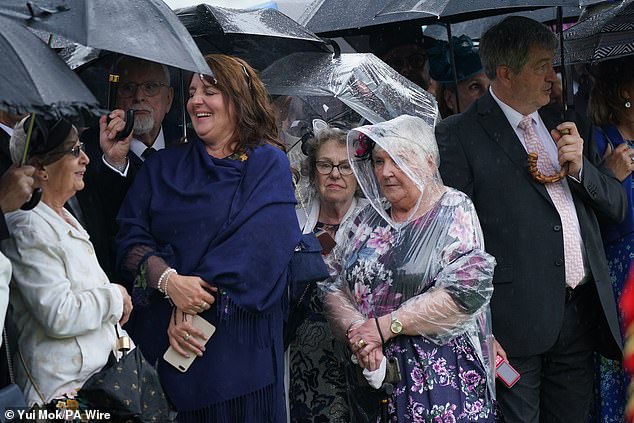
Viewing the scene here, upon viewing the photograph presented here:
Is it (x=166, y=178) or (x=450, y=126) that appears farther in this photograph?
(x=450, y=126)

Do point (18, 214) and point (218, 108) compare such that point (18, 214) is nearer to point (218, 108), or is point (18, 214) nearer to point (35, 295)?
point (35, 295)

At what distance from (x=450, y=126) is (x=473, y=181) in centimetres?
33

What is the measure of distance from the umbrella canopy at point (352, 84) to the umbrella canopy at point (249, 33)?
129mm

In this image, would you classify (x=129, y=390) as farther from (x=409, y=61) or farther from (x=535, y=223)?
(x=409, y=61)

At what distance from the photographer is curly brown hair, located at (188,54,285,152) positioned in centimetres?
546

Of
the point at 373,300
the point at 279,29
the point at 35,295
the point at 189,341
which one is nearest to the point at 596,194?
the point at 373,300

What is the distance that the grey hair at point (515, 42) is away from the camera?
605cm

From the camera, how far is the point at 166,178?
5375 mm

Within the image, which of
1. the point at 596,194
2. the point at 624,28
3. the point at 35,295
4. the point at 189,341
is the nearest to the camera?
the point at 35,295

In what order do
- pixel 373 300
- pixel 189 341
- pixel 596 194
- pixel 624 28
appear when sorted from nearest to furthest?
1. pixel 189 341
2. pixel 373 300
3. pixel 596 194
4. pixel 624 28

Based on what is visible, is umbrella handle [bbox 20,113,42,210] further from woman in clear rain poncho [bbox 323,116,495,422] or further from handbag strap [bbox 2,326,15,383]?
woman in clear rain poncho [bbox 323,116,495,422]

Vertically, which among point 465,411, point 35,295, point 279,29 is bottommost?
point 465,411

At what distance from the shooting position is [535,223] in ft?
19.4

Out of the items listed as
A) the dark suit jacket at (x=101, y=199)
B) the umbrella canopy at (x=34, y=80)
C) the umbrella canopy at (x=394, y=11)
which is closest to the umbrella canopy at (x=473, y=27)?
the umbrella canopy at (x=394, y=11)
